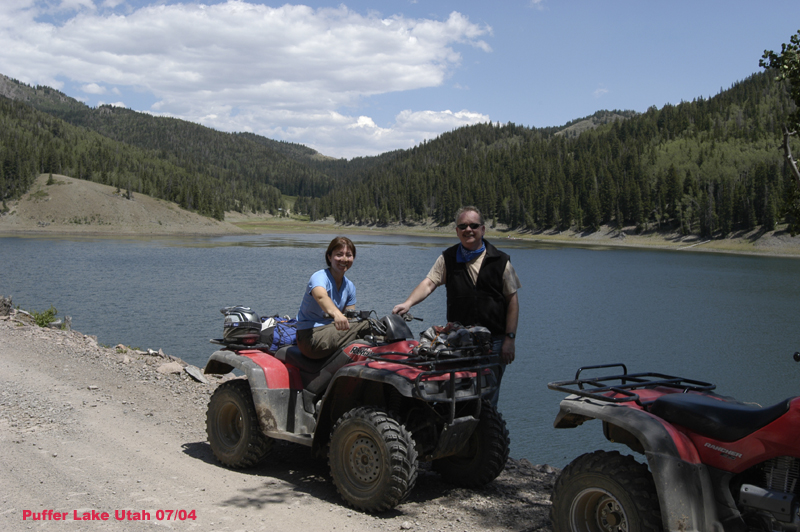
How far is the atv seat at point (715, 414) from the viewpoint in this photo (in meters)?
3.33

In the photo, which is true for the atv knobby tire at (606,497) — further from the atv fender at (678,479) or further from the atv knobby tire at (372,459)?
the atv knobby tire at (372,459)

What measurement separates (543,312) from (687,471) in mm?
24034

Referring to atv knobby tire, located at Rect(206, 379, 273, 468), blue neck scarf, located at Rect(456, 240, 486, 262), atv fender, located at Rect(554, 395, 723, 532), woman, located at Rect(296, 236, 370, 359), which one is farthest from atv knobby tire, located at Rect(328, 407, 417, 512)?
atv fender, located at Rect(554, 395, 723, 532)

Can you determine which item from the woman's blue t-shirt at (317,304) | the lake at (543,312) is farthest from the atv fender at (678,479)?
the lake at (543,312)

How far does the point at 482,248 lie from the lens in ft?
19.0

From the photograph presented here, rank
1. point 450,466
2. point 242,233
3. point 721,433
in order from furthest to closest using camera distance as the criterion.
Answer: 1. point 242,233
2. point 450,466
3. point 721,433

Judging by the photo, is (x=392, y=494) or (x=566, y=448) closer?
(x=392, y=494)

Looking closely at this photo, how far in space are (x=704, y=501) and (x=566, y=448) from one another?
753cm

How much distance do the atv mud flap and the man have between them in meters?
0.63

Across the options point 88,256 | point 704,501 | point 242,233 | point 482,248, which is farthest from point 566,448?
point 242,233

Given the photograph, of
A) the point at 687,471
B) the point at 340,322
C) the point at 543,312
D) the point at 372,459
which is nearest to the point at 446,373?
the point at 372,459

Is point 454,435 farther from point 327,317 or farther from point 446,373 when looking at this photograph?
point 327,317

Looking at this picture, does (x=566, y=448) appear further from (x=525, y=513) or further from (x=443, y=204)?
(x=443, y=204)

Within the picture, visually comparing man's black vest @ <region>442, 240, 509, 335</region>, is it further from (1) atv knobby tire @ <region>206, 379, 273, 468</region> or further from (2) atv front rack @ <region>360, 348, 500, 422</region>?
(1) atv knobby tire @ <region>206, 379, 273, 468</region>
